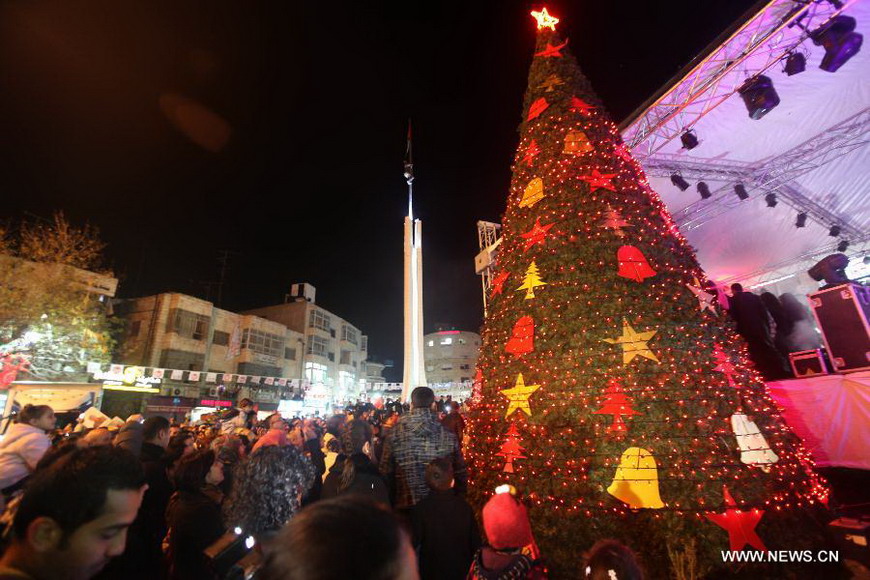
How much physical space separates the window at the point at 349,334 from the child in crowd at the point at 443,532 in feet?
160

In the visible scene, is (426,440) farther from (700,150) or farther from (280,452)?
(700,150)

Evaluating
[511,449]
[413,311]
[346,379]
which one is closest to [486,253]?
[413,311]

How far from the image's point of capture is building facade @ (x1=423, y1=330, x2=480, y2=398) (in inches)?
3130

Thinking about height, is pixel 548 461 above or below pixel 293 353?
below

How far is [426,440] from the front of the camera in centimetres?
440

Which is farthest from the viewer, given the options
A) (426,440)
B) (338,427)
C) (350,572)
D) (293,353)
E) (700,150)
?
(293,353)

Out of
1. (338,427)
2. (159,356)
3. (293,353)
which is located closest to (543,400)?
(338,427)

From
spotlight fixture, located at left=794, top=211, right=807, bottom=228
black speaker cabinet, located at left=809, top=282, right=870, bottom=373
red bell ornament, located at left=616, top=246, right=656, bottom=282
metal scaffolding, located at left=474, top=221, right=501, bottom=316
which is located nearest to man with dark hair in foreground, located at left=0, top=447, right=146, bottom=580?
red bell ornament, located at left=616, top=246, right=656, bottom=282

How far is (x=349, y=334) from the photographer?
5244cm

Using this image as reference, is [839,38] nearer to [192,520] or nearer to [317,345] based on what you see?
[192,520]

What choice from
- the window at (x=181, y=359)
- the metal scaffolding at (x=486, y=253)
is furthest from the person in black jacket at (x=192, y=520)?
the window at (x=181, y=359)

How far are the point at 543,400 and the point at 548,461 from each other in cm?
59

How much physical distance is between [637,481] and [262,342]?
36378 millimetres

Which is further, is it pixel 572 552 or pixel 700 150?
pixel 700 150
